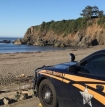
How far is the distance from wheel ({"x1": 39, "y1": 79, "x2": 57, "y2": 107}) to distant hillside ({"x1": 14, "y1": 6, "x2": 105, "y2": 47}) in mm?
63565

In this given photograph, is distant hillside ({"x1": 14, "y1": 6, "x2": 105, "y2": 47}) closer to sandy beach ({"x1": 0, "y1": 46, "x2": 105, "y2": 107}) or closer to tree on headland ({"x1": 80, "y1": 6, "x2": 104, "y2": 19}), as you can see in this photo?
tree on headland ({"x1": 80, "y1": 6, "x2": 104, "y2": 19})

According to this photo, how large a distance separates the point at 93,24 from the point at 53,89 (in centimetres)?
8152

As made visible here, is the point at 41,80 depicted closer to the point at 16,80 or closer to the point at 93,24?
the point at 16,80

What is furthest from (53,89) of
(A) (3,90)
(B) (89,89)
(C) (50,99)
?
(A) (3,90)

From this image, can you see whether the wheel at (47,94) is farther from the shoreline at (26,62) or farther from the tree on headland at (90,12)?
the tree on headland at (90,12)

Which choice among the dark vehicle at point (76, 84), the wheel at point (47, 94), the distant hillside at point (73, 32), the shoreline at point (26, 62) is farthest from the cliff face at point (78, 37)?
the dark vehicle at point (76, 84)

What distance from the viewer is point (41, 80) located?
690 centimetres

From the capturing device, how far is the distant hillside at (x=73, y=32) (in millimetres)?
77331

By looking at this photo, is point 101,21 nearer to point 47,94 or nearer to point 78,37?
point 78,37

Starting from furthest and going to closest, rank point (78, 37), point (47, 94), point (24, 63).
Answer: point (78, 37) < point (24, 63) < point (47, 94)

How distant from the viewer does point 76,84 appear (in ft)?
18.5

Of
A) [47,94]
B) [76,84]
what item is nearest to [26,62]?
[47,94]

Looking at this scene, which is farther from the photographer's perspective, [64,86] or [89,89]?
[64,86]

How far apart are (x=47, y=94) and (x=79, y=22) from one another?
283 ft
